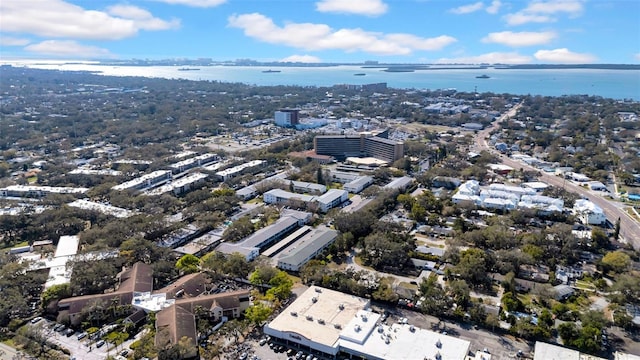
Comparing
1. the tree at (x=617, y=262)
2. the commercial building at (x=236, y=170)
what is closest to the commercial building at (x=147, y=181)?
the commercial building at (x=236, y=170)

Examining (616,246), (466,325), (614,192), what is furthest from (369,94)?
(466,325)

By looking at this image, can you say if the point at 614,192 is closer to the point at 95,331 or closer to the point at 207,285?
the point at 207,285

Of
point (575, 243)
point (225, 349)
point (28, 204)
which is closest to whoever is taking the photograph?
point (225, 349)

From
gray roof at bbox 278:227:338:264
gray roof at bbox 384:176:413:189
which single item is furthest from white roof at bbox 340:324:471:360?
gray roof at bbox 384:176:413:189

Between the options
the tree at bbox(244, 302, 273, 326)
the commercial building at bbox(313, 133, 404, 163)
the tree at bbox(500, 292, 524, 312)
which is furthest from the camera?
the commercial building at bbox(313, 133, 404, 163)

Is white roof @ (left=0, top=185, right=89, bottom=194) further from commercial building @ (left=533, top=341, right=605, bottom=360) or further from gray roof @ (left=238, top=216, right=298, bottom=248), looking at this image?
commercial building @ (left=533, top=341, right=605, bottom=360)

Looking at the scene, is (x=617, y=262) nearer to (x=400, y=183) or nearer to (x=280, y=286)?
(x=400, y=183)

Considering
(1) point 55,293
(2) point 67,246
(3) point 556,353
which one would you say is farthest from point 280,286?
(2) point 67,246

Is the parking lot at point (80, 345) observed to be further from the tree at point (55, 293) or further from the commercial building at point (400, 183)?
the commercial building at point (400, 183)
